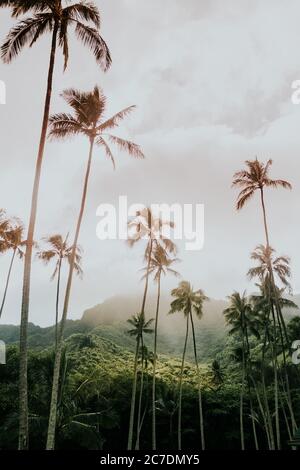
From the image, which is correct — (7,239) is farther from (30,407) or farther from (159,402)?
(159,402)

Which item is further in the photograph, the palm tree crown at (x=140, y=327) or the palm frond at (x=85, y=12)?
the palm tree crown at (x=140, y=327)

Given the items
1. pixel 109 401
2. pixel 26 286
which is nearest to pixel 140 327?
pixel 109 401

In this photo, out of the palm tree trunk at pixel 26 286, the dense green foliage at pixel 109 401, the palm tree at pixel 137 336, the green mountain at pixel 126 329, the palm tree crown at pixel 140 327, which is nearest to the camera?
the palm tree trunk at pixel 26 286

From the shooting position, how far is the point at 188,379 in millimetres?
56188

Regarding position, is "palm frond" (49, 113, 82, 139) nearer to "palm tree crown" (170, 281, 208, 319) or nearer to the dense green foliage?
the dense green foliage

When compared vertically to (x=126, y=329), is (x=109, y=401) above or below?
below

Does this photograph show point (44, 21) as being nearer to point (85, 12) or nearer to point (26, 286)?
point (85, 12)

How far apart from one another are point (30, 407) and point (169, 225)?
20.9 metres

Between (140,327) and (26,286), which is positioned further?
(140,327)

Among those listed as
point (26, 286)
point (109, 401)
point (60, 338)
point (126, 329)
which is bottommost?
point (109, 401)

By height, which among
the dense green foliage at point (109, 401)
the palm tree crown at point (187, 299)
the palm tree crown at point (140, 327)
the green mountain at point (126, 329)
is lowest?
the dense green foliage at point (109, 401)

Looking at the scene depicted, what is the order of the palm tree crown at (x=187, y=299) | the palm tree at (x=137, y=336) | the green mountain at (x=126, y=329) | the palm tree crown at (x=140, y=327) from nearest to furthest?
1. the palm tree at (x=137, y=336)
2. the palm tree crown at (x=140, y=327)
3. the palm tree crown at (x=187, y=299)
4. the green mountain at (x=126, y=329)

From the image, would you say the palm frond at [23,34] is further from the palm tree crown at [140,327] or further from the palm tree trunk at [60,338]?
the palm tree crown at [140,327]

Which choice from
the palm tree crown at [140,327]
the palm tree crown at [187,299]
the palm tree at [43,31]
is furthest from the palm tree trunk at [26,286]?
the palm tree crown at [187,299]
